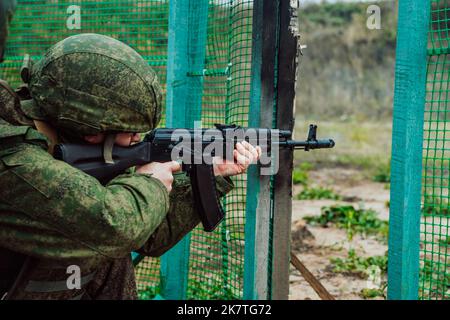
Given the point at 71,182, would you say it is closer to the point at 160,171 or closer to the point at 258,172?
the point at 160,171

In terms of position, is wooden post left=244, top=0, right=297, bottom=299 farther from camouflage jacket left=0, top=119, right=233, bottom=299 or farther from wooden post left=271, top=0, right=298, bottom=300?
camouflage jacket left=0, top=119, right=233, bottom=299

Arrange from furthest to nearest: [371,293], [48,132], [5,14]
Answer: [371,293], [48,132], [5,14]

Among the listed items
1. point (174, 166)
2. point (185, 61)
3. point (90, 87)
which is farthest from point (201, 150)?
point (185, 61)

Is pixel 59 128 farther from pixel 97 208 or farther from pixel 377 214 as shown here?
pixel 377 214

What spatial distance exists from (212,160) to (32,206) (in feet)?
3.24

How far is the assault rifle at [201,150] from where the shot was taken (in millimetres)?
2512

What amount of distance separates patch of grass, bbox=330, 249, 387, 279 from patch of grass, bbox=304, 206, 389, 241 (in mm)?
865

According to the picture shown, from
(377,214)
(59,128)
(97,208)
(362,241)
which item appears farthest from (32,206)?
(377,214)

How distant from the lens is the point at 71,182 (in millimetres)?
2129

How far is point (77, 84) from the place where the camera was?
2273 mm

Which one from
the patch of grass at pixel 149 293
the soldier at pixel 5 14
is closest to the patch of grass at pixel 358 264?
the patch of grass at pixel 149 293

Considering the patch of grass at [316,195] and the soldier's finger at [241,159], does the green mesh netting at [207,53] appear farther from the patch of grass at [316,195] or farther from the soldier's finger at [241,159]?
the patch of grass at [316,195]

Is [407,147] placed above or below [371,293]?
above

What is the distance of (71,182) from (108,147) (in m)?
0.35
